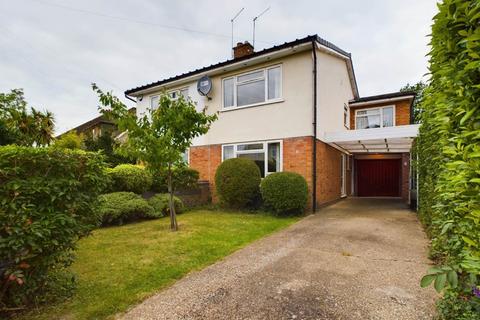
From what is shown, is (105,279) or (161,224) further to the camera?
(161,224)

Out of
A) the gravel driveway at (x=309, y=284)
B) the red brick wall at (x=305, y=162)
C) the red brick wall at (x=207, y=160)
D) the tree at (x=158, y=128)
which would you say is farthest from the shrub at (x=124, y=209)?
the gravel driveway at (x=309, y=284)

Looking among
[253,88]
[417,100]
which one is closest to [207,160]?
[253,88]

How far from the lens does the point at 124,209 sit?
23.7 ft

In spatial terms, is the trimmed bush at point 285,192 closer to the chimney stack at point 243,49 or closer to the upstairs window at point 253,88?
the upstairs window at point 253,88

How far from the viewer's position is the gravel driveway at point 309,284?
2.62 m

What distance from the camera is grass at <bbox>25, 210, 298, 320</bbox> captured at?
280cm

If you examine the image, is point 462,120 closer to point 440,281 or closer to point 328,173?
point 440,281

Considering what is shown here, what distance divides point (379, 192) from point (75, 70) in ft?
65.3

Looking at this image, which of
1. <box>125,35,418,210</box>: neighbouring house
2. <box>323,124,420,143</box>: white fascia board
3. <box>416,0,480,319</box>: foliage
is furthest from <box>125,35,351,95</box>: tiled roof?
<box>416,0,480,319</box>: foliage

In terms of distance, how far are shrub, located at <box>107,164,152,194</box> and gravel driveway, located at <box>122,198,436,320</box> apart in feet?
17.2

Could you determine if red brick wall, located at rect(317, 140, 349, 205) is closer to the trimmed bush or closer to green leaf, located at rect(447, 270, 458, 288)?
the trimmed bush

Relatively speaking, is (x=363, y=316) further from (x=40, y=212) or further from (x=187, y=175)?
(x=187, y=175)

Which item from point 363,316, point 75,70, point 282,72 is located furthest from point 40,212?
point 75,70

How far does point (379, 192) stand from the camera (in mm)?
16266
